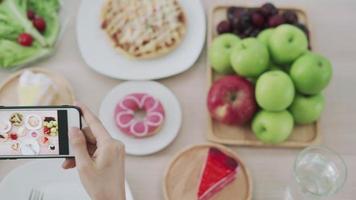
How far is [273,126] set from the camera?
0.93 m

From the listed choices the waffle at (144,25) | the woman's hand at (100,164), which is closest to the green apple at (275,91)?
the waffle at (144,25)

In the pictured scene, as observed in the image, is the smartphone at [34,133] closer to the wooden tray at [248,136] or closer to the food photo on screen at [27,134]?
the food photo on screen at [27,134]

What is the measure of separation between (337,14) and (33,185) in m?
0.75

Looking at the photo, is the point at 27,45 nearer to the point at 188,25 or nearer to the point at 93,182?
the point at 188,25

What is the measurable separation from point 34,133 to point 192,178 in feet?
1.07

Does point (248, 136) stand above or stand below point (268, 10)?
below

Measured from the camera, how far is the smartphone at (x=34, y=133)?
0.73 m

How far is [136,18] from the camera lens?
110cm

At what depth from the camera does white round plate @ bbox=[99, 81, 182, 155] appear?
0.97 m

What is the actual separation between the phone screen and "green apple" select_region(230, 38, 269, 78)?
1.23 ft

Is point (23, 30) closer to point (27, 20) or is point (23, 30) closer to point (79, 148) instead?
point (27, 20)

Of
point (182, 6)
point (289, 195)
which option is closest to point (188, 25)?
point (182, 6)

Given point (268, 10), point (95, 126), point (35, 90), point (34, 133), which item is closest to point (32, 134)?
point (34, 133)

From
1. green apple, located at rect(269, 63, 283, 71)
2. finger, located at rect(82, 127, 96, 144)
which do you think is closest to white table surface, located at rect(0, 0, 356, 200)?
green apple, located at rect(269, 63, 283, 71)
